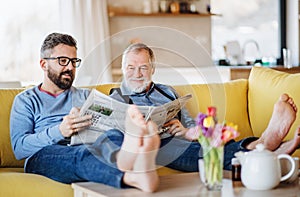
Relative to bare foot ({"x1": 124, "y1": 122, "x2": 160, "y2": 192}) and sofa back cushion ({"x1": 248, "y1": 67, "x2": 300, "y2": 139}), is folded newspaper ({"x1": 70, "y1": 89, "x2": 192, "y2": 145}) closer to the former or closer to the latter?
bare foot ({"x1": 124, "y1": 122, "x2": 160, "y2": 192})

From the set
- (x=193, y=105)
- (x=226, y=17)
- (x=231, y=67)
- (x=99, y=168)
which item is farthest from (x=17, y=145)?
(x=226, y=17)

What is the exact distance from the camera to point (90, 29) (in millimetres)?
5672

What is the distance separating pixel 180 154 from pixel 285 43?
406cm

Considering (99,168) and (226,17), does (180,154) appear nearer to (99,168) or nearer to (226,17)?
(99,168)

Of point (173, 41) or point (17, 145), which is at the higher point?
point (173, 41)

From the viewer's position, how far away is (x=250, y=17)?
6680mm

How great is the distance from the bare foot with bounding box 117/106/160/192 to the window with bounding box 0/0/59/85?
10.3ft

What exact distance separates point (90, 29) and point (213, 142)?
3.45 m

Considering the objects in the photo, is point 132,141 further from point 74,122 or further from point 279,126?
point 279,126

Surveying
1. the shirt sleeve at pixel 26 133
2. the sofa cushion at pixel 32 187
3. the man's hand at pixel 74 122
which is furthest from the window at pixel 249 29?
the sofa cushion at pixel 32 187

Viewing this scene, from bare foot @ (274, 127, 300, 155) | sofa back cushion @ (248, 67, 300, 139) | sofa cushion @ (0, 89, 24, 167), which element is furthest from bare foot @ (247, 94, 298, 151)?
sofa cushion @ (0, 89, 24, 167)

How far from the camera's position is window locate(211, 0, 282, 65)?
6613 mm

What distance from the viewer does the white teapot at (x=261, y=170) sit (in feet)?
7.93

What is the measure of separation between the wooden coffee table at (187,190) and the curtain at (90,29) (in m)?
2.81
